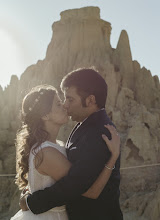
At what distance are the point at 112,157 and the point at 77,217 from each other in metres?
0.53

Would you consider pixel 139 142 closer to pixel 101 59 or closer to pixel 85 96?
pixel 101 59

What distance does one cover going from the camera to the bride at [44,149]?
1938mm

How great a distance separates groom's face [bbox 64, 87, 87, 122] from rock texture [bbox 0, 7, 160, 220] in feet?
28.7

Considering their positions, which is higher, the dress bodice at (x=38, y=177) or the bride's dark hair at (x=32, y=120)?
the bride's dark hair at (x=32, y=120)

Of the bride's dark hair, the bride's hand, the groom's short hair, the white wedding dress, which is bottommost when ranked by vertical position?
the white wedding dress

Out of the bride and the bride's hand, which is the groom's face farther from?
the bride's hand

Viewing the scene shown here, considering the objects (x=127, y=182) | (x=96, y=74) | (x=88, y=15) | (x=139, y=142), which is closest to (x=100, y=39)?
(x=88, y=15)

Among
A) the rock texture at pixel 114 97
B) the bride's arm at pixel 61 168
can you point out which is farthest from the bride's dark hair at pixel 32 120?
the rock texture at pixel 114 97

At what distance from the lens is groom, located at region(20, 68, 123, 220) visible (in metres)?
1.86

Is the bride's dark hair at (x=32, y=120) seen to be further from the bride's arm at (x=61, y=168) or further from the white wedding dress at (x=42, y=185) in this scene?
the bride's arm at (x=61, y=168)

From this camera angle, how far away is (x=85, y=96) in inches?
86.7

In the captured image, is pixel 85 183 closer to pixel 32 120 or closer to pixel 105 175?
pixel 105 175

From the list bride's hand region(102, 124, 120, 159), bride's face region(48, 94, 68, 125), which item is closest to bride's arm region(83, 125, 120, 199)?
bride's hand region(102, 124, 120, 159)

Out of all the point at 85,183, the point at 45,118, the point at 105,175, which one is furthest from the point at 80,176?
the point at 45,118
